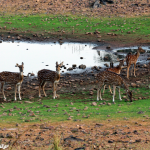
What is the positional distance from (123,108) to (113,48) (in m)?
14.9

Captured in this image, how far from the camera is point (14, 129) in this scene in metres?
9.90

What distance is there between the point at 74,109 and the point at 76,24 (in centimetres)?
2240

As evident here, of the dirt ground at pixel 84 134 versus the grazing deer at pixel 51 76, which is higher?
the grazing deer at pixel 51 76

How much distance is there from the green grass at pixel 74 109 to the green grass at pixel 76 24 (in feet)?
58.5

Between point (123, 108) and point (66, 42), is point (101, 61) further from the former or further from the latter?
point (123, 108)

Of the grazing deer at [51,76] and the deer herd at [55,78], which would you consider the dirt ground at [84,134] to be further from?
the grazing deer at [51,76]

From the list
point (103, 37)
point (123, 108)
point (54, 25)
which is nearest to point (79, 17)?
point (54, 25)

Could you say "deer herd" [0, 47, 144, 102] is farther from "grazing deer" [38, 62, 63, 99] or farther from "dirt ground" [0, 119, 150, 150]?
"dirt ground" [0, 119, 150, 150]

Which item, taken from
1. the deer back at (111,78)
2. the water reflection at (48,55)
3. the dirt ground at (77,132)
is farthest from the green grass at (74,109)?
the water reflection at (48,55)

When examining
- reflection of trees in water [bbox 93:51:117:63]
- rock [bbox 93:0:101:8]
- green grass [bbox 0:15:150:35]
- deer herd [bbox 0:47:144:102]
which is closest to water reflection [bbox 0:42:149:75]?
reflection of trees in water [bbox 93:51:117:63]

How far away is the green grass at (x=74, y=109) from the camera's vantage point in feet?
37.5

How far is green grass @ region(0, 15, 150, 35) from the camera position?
106 ft

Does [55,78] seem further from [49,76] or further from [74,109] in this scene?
[74,109]

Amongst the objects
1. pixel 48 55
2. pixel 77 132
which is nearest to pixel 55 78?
pixel 77 132
